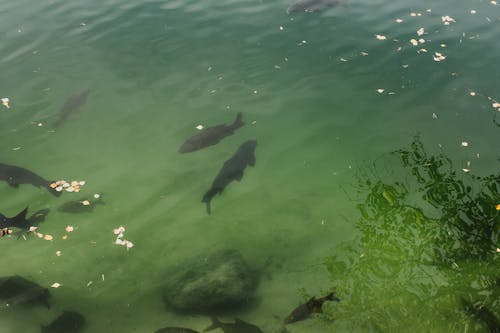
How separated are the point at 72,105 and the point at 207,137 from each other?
3793mm

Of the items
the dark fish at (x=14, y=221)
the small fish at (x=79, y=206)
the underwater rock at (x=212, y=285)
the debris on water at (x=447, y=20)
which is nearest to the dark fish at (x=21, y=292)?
the dark fish at (x=14, y=221)

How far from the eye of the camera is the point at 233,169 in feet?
25.5

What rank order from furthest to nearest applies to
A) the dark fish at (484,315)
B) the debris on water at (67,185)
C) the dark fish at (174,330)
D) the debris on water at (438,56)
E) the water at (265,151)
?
the debris on water at (438,56)
the debris on water at (67,185)
the water at (265,151)
the dark fish at (174,330)
the dark fish at (484,315)

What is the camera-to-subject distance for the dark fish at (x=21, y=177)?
25.5 ft

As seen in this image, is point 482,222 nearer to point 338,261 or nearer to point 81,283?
point 338,261

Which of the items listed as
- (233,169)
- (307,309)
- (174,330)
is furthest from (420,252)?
(174,330)

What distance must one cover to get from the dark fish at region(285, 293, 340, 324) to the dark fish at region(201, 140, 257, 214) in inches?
99.1

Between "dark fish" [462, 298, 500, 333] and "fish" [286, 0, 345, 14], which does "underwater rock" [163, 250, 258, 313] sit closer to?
"dark fish" [462, 298, 500, 333]

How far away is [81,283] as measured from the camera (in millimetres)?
6285

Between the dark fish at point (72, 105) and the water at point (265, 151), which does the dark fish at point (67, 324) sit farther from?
the dark fish at point (72, 105)

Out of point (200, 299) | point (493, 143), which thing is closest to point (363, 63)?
point (493, 143)

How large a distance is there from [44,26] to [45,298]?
10667 millimetres

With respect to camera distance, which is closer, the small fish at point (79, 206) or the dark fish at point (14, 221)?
the dark fish at point (14, 221)

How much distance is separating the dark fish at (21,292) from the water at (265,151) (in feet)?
0.54
